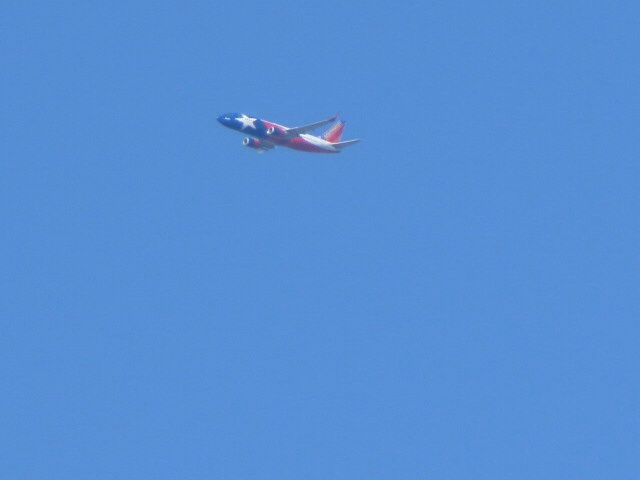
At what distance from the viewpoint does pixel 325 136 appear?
315 feet

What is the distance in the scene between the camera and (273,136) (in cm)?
9200

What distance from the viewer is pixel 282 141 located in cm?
9262

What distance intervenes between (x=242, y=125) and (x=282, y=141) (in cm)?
242

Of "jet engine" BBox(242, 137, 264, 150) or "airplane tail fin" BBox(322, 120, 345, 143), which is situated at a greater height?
"airplane tail fin" BBox(322, 120, 345, 143)

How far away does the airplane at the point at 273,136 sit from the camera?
91562mm

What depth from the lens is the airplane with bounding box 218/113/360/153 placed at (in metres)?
91.6

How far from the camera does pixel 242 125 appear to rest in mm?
91562

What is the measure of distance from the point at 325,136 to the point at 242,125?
614cm

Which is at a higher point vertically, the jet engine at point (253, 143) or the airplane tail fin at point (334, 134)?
the airplane tail fin at point (334, 134)
